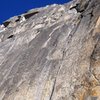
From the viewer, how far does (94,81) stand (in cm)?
1444

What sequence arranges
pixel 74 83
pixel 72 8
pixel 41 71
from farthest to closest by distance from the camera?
pixel 72 8 → pixel 41 71 → pixel 74 83

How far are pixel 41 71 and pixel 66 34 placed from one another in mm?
3527

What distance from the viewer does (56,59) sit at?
58.2 ft

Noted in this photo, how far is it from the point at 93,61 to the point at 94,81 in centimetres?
128

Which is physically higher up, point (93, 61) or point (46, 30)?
point (46, 30)

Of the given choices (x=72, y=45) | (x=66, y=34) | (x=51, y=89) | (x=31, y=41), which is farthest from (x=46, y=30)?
(x=51, y=89)

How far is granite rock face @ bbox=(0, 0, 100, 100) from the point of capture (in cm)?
1499

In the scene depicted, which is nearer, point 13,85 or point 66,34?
point 13,85

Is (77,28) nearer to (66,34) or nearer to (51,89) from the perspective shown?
(66,34)

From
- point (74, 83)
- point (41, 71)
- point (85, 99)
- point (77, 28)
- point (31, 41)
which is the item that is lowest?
point (85, 99)

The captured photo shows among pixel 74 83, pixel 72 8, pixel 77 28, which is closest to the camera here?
pixel 74 83

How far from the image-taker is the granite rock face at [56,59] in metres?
15.0

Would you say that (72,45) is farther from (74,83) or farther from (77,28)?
(74,83)

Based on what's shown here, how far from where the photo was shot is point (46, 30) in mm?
22297
